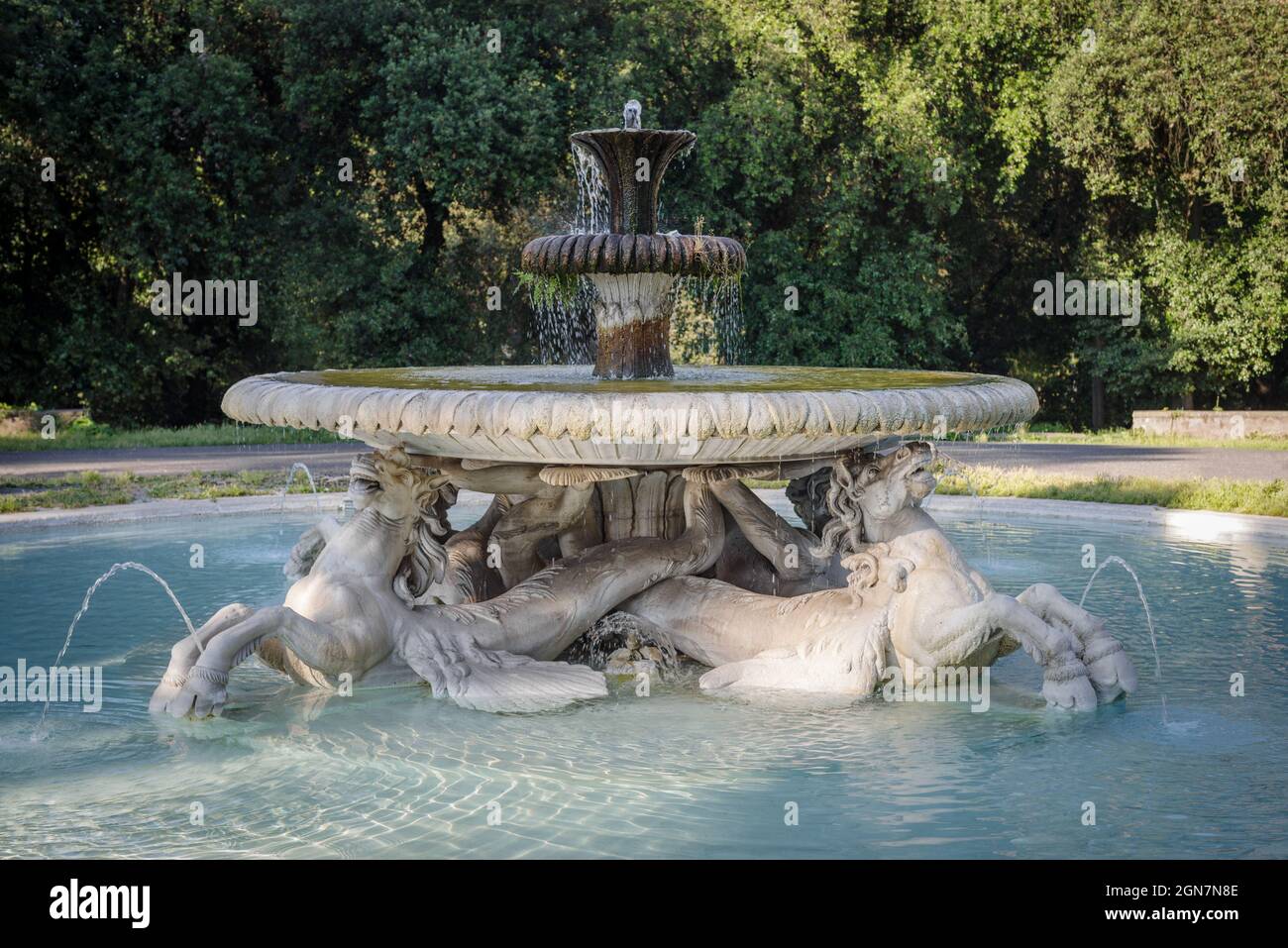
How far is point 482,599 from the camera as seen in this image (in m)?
6.57

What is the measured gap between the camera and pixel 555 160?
65.1ft

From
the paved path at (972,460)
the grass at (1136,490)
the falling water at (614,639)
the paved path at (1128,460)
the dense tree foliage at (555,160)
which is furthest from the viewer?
the dense tree foliage at (555,160)

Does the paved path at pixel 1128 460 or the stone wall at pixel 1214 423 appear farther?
the stone wall at pixel 1214 423

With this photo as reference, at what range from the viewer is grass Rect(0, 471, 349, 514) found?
1062 cm

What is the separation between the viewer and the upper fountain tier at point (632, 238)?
6.42m

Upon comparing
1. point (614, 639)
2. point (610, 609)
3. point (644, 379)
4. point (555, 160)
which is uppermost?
point (555, 160)

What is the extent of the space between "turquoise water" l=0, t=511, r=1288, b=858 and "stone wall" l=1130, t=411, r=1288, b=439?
13.0 metres

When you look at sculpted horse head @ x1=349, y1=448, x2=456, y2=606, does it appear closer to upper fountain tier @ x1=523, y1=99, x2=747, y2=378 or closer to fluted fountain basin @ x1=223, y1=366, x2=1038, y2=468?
fluted fountain basin @ x1=223, y1=366, x2=1038, y2=468

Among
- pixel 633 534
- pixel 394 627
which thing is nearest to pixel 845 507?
pixel 633 534

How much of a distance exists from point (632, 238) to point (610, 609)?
1727mm

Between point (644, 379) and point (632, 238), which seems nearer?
point (632, 238)

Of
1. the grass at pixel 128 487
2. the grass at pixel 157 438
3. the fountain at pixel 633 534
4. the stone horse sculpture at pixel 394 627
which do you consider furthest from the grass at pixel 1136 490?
the grass at pixel 157 438

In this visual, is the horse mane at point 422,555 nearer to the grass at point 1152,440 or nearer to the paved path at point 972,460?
the paved path at point 972,460

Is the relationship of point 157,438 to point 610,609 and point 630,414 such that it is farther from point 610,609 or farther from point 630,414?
point 630,414
